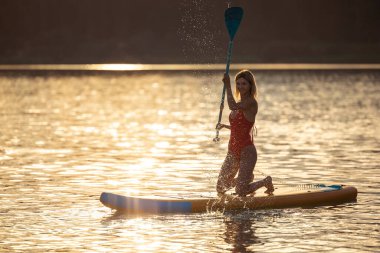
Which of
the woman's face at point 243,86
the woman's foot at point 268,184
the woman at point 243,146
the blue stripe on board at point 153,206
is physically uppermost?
the woman's face at point 243,86

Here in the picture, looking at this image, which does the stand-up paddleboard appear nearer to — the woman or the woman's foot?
the woman's foot

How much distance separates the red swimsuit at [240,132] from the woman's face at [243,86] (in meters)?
0.23

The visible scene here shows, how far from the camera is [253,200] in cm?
1466

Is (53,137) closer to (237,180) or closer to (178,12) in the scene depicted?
(237,180)

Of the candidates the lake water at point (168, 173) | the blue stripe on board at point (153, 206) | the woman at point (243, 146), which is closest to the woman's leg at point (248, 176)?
the woman at point (243, 146)

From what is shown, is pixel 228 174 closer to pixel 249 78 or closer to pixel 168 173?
pixel 249 78

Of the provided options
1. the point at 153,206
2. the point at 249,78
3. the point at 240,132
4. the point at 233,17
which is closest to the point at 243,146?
the point at 240,132

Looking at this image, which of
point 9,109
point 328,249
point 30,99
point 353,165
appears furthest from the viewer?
point 30,99

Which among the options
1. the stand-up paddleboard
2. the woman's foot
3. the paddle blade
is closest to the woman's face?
the paddle blade

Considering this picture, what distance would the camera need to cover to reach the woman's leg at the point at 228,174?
15.1 metres

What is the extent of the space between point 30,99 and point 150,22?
316 feet

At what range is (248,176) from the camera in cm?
1494

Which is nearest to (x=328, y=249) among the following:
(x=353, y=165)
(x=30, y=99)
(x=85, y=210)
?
(x=85, y=210)

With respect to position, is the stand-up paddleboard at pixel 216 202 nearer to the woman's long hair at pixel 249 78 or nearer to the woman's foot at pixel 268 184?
the woman's foot at pixel 268 184
